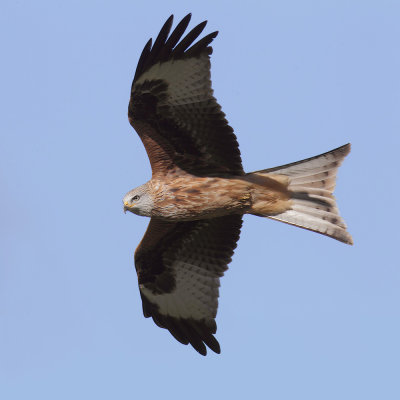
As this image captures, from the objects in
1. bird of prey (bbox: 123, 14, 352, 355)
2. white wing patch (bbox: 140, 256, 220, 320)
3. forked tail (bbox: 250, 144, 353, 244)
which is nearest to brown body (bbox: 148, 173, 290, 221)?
bird of prey (bbox: 123, 14, 352, 355)

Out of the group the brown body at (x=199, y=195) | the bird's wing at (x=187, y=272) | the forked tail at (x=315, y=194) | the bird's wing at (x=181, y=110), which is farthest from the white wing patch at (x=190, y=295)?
the bird's wing at (x=181, y=110)

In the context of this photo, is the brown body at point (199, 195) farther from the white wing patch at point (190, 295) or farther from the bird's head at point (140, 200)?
the white wing patch at point (190, 295)

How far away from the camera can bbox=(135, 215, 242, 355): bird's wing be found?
12.2m

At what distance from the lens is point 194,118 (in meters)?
11.2

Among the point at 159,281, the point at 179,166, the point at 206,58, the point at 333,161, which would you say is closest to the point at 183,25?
the point at 206,58

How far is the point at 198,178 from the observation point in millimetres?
11500

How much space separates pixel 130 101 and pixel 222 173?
4.42 ft

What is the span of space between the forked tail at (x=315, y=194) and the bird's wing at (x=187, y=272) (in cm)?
74

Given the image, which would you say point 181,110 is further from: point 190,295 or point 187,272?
point 190,295

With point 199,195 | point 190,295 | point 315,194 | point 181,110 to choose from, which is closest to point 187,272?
point 190,295

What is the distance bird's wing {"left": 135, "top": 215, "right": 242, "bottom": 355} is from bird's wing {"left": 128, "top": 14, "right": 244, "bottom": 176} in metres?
0.99

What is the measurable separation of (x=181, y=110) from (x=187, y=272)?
228cm

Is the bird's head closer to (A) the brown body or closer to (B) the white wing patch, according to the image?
(A) the brown body

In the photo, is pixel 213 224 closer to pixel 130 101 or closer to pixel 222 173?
pixel 222 173
